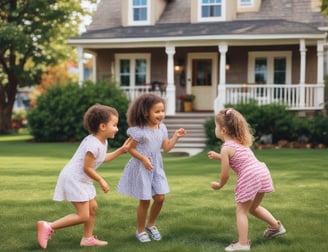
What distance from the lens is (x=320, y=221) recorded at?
641cm

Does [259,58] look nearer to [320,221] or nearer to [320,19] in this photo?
[320,19]

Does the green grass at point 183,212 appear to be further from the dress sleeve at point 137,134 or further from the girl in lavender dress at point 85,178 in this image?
the dress sleeve at point 137,134

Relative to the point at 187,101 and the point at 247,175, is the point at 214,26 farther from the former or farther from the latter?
the point at 247,175

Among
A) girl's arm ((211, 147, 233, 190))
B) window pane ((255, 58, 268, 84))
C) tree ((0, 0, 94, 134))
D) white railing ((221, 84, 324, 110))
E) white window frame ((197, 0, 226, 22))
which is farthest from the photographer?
tree ((0, 0, 94, 134))

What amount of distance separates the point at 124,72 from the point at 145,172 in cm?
1919

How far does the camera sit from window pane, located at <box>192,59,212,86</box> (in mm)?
23719

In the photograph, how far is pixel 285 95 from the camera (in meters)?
20.2

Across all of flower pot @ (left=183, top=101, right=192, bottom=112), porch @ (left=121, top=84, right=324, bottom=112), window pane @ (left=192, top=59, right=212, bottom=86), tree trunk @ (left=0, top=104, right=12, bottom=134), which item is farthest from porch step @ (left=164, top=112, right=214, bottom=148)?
tree trunk @ (left=0, top=104, right=12, bottom=134)

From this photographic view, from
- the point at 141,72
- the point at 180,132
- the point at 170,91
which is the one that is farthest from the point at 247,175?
the point at 141,72

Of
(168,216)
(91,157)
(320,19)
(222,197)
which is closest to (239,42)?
(320,19)

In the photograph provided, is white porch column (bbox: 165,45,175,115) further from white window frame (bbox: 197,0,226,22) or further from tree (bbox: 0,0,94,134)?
tree (bbox: 0,0,94,134)

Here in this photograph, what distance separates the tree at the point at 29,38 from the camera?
26.5m

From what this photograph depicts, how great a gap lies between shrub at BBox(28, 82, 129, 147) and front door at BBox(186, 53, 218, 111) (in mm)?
4160

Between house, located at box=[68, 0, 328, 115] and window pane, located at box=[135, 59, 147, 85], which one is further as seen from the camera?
window pane, located at box=[135, 59, 147, 85]
